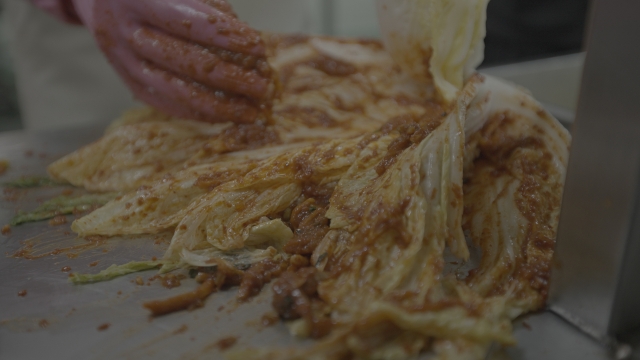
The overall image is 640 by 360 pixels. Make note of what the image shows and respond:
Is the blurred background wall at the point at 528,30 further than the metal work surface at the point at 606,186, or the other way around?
the blurred background wall at the point at 528,30

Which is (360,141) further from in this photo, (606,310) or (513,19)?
(513,19)

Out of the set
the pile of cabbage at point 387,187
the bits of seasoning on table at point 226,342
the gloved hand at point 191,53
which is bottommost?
the bits of seasoning on table at point 226,342

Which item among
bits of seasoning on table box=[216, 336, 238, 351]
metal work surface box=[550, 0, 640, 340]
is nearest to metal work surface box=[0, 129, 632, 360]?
bits of seasoning on table box=[216, 336, 238, 351]

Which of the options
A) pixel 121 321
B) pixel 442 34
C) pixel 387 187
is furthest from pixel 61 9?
pixel 387 187

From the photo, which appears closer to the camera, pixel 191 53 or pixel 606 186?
pixel 606 186

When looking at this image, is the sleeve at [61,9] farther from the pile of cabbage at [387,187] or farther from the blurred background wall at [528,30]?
the blurred background wall at [528,30]

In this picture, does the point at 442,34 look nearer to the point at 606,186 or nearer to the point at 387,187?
the point at 387,187

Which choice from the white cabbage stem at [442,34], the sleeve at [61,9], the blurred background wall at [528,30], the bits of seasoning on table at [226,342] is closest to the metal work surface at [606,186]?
the bits of seasoning on table at [226,342]
